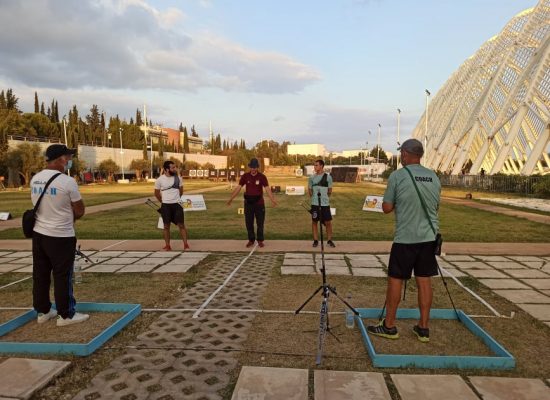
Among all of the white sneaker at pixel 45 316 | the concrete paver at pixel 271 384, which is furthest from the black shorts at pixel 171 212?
the concrete paver at pixel 271 384

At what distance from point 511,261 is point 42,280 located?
304 inches

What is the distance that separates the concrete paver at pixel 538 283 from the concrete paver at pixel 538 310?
0.94 m

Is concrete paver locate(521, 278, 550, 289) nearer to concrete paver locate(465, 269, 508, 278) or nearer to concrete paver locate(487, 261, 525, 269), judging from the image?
concrete paver locate(465, 269, 508, 278)

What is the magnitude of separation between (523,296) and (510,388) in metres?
2.78

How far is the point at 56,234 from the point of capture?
4.18 m

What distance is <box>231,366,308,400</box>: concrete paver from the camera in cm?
293

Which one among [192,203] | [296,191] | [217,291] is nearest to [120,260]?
[217,291]

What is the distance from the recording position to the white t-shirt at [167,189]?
8195 millimetres

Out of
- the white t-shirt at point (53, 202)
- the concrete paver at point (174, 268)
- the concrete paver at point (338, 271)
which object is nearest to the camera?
the white t-shirt at point (53, 202)

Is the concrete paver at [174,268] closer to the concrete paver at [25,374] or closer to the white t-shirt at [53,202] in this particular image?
the white t-shirt at [53,202]

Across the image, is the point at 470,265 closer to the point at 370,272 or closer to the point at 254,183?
the point at 370,272

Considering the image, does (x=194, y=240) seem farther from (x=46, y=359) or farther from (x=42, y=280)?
(x=46, y=359)

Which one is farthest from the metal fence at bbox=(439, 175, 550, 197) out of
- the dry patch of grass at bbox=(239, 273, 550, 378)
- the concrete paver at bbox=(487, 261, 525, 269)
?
the dry patch of grass at bbox=(239, 273, 550, 378)

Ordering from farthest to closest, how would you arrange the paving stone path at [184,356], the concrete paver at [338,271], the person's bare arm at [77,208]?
the concrete paver at [338,271], the person's bare arm at [77,208], the paving stone path at [184,356]
